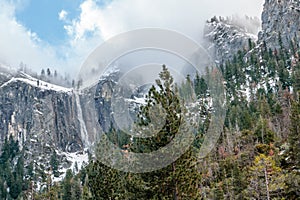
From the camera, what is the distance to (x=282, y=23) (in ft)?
429

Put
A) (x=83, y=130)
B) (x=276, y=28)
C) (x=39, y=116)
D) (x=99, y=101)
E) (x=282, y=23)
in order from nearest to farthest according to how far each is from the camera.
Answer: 1. (x=282, y=23)
2. (x=276, y=28)
3. (x=39, y=116)
4. (x=99, y=101)
5. (x=83, y=130)

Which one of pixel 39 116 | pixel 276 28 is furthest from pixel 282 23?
pixel 39 116

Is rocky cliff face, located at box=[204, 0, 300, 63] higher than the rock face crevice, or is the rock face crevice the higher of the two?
rocky cliff face, located at box=[204, 0, 300, 63]

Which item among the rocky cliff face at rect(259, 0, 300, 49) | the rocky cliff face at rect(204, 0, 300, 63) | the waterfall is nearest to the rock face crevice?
the waterfall

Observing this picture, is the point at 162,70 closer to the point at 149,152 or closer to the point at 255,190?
the point at 149,152

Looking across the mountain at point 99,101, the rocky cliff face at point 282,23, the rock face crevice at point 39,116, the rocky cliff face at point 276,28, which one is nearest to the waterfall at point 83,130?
the mountain at point 99,101

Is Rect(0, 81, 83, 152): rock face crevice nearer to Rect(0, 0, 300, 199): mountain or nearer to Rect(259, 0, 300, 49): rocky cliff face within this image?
Rect(0, 0, 300, 199): mountain

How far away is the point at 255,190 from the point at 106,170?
11974mm

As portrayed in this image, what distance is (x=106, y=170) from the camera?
27.0 meters

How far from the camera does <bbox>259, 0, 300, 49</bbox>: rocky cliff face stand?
398ft

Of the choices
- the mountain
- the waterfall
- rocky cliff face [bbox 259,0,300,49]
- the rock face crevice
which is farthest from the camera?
the waterfall

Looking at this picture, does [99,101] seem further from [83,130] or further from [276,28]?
[276,28]

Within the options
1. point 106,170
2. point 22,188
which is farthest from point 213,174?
point 22,188

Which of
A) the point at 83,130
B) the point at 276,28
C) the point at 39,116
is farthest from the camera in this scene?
the point at 83,130
